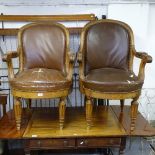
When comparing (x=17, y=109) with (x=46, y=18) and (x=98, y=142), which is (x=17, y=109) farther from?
(x=46, y=18)

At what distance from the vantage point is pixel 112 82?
2.10m

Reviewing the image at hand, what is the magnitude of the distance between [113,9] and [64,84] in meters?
1.16

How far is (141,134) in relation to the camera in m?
2.18

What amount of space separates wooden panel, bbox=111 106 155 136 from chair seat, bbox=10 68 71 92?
65cm

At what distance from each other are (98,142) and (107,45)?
96 centimetres

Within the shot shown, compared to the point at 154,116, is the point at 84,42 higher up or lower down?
higher up

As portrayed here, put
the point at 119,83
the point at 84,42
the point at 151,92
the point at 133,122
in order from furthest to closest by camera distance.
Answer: the point at 151,92 < the point at 84,42 < the point at 133,122 < the point at 119,83

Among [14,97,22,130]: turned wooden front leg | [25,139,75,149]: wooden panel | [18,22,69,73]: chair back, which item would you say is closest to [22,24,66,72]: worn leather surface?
[18,22,69,73]: chair back

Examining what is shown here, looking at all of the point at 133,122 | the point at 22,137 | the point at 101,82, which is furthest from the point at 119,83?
the point at 22,137

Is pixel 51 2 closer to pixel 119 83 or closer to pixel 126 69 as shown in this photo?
pixel 126 69

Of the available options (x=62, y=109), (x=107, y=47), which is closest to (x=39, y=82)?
(x=62, y=109)

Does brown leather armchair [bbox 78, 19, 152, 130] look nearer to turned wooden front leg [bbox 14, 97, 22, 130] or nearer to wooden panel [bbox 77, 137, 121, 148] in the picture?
wooden panel [bbox 77, 137, 121, 148]

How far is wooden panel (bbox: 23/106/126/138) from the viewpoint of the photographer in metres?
2.15

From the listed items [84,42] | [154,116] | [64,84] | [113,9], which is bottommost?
[154,116]
